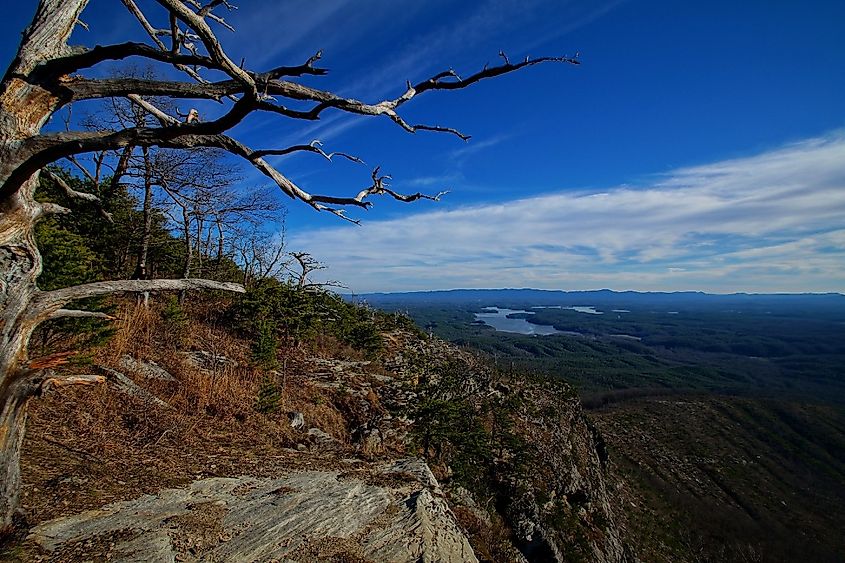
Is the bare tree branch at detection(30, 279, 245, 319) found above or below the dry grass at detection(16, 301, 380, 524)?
above

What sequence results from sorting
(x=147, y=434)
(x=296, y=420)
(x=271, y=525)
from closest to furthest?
(x=271, y=525) → (x=147, y=434) → (x=296, y=420)

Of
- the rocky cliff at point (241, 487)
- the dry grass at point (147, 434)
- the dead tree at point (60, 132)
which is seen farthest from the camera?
the dry grass at point (147, 434)

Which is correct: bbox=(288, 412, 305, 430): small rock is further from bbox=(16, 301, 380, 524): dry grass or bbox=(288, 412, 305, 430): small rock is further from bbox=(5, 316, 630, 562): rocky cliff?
bbox=(16, 301, 380, 524): dry grass

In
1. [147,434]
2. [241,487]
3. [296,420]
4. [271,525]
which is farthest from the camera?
[296,420]

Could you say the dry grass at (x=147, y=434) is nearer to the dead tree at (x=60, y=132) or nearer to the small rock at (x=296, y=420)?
the small rock at (x=296, y=420)

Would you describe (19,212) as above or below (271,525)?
above

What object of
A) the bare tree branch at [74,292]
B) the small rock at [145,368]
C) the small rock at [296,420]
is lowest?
the small rock at [296,420]

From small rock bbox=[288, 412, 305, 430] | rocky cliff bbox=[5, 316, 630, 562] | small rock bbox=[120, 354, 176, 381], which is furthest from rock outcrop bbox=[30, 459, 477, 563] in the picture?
small rock bbox=[120, 354, 176, 381]

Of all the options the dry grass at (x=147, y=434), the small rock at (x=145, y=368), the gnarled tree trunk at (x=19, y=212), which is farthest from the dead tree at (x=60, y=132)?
the small rock at (x=145, y=368)

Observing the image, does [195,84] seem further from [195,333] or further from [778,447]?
[778,447]

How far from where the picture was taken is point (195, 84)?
10.3ft

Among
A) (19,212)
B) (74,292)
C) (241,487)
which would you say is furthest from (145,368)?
(19,212)

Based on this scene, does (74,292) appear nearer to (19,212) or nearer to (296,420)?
(19,212)

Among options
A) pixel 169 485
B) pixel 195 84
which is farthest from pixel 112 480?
pixel 195 84
